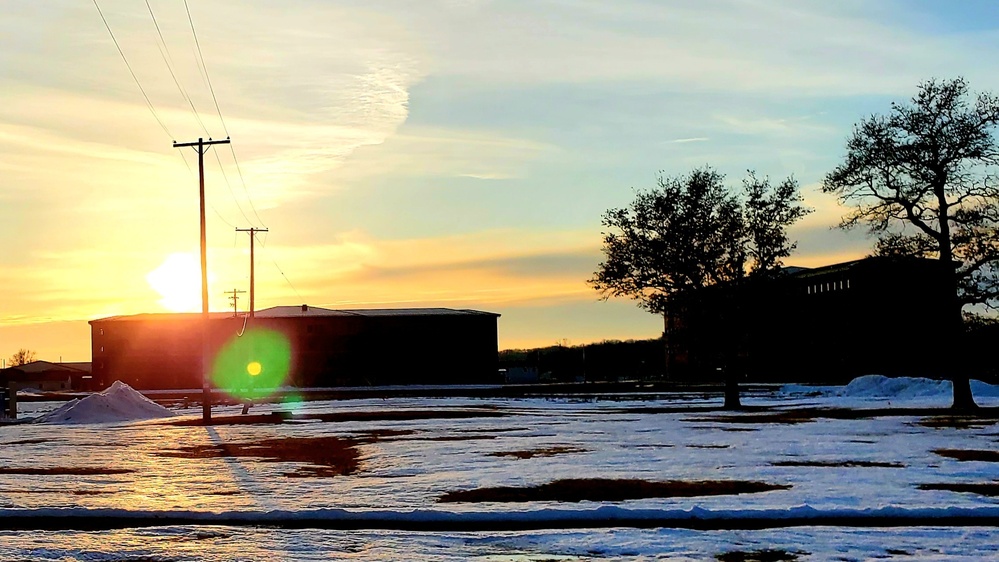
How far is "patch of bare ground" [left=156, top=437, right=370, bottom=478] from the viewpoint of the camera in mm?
22812

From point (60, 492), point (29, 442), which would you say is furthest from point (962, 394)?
point (60, 492)

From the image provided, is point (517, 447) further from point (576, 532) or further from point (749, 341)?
point (749, 341)

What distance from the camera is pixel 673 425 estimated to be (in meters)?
36.5

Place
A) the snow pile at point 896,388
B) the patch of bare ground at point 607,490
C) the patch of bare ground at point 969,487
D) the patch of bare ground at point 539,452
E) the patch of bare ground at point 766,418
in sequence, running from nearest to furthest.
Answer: the patch of bare ground at point 969,487 → the patch of bare ground at point 607,490 → the patch of bare ground at point 539,452 → the patch of bare ground at point 766,418 → the snow pile at point 896,388

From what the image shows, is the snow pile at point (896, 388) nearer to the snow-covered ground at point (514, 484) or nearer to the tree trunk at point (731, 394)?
the tree trunk at point (731, 394)

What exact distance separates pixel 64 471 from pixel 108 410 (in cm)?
2879

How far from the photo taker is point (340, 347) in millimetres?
124438

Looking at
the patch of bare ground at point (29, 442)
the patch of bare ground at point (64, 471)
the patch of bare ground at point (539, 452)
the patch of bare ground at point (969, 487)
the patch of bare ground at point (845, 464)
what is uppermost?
the patch of bare ground at point (29, 442)

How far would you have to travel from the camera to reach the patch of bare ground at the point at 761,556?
1202 centimetres

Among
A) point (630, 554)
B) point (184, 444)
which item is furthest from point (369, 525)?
point (184, 444)

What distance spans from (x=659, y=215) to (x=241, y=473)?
113 ft

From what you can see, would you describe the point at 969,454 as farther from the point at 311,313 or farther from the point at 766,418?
the point at 311,313

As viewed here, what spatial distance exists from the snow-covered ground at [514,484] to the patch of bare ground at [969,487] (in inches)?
13.1

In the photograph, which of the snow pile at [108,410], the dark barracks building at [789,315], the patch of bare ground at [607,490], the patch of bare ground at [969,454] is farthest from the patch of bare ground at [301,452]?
the dark barracks building at [789,315]
